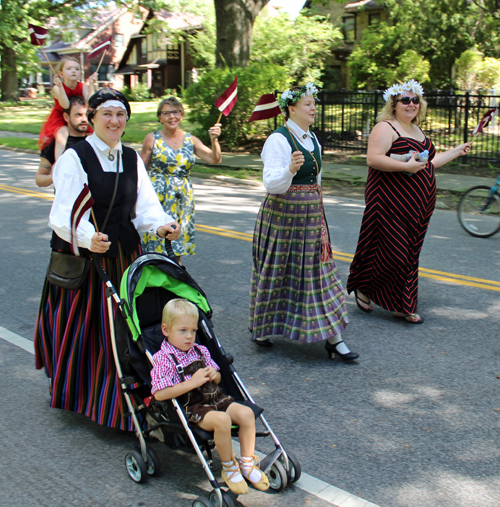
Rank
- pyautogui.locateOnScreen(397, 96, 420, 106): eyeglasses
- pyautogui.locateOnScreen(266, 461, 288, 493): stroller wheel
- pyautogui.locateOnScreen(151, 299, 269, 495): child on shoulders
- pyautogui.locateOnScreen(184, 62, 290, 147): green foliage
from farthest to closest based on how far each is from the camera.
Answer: pyautogui.locateOnScreen(184, 62, 290, 147): green foliage < pyautogui.locateOnScreen(397, 96, 420, 106): eyeglasses < pyautogui.locateOnScreen(266, 461, 288, 493): stroller wheel < pyautogui.locateOnScreen(151, 299, 269, 495): child on shoulders

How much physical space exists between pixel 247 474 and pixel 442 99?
599 inches

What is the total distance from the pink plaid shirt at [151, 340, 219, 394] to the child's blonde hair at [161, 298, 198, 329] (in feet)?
A: 0.41

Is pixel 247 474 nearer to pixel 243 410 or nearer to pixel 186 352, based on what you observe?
pixel 243 410

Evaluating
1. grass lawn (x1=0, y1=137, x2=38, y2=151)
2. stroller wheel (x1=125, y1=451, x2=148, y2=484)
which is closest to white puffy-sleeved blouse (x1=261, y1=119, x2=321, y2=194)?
stroller wheel (x1=125, y1=451, x2=148, y2=484)

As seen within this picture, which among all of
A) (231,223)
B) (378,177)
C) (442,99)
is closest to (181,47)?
(442,99)

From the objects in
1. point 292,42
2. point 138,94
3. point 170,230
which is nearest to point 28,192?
point 170,230

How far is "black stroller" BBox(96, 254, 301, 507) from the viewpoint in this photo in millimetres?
3250

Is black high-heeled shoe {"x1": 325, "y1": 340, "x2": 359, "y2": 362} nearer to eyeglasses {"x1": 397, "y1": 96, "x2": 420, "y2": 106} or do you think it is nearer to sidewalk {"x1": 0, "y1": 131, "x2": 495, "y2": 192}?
eyeglasses {"x1": 397, "y1": 96, "x2": 420, "y2": 106}

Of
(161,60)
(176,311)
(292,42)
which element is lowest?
(176,311)

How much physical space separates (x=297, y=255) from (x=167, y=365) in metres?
1.97

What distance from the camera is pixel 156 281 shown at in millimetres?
3688

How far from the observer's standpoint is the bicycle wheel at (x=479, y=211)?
916cm

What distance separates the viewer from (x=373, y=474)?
11.4ft

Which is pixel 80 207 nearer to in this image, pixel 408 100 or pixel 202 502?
pixel 202 502
